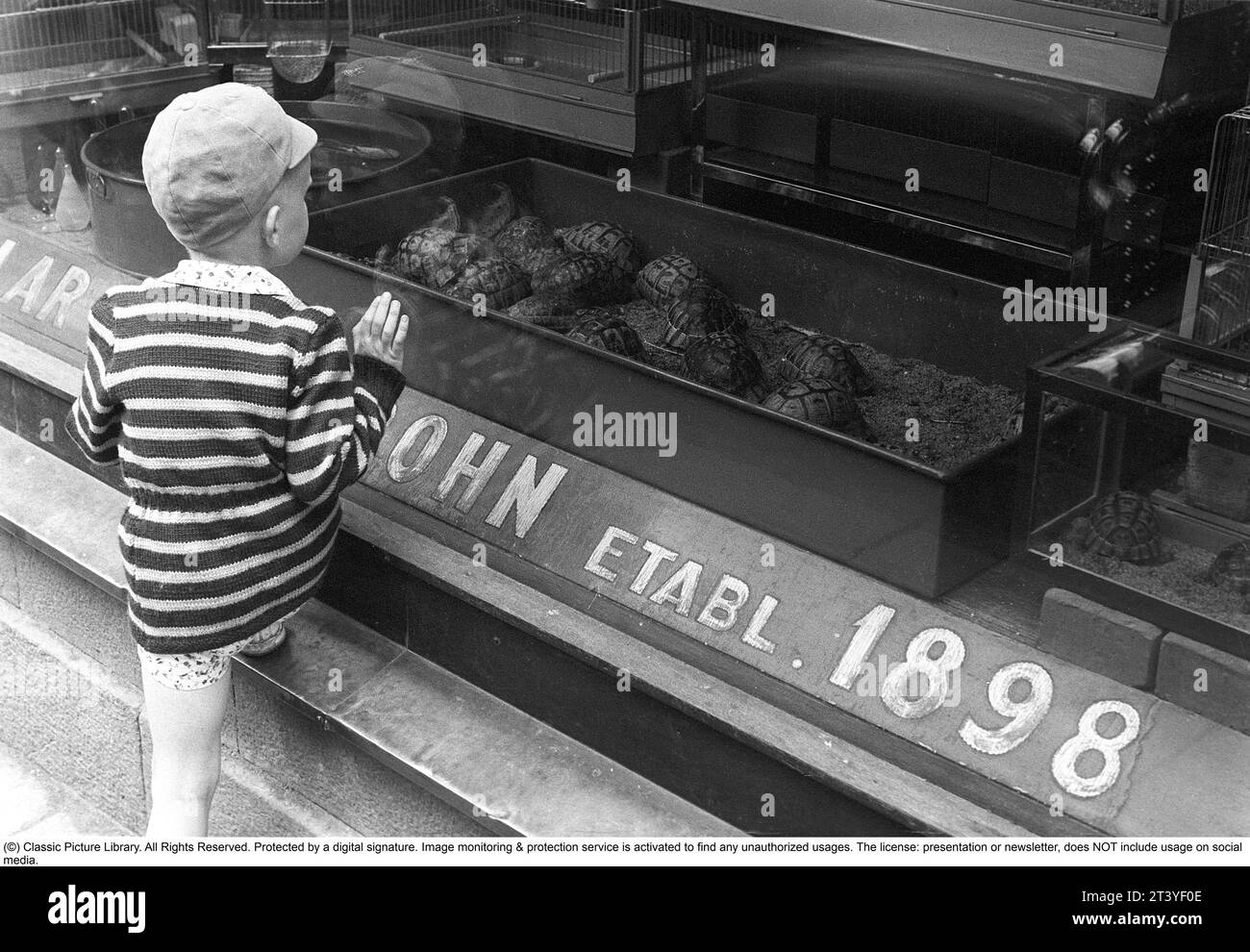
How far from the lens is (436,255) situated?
10.3 feet

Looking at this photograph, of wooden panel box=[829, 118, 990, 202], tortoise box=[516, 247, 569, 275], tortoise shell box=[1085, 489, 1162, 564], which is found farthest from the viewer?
tortoise box=[516, 247, 569, 275]

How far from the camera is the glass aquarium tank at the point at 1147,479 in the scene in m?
2.02

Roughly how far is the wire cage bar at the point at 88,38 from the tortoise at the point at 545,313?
1.30 m

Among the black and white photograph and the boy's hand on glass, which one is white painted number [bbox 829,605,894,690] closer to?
the black and white photograph

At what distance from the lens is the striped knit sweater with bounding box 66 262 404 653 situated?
2160 mm

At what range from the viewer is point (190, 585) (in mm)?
2299

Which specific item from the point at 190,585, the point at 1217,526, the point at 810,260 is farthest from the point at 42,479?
the point at 1217,526

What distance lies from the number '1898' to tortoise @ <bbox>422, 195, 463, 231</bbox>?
1391mm

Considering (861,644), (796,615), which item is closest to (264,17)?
(796,615)

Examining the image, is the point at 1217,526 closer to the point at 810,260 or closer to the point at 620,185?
the point at 810,260

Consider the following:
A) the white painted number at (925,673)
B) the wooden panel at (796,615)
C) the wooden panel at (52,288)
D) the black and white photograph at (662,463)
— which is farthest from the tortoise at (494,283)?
the white painted number at (925,673)

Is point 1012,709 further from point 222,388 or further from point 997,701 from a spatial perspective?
point 222,388

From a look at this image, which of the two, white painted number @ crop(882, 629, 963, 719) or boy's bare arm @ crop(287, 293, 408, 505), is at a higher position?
boy's bare arm @ crop(287, 293, 408, 505)

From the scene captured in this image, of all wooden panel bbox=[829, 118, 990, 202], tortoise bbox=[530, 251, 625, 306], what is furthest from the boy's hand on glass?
wooden panel bbox=[829, 118, 990, 202]
